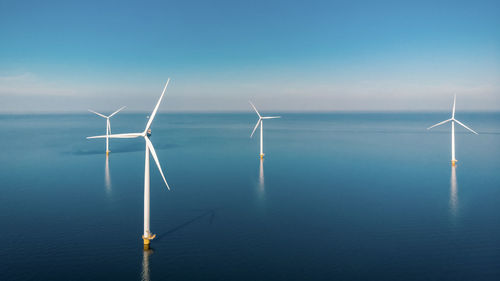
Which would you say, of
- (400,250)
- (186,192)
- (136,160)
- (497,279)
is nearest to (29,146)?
(136,160)

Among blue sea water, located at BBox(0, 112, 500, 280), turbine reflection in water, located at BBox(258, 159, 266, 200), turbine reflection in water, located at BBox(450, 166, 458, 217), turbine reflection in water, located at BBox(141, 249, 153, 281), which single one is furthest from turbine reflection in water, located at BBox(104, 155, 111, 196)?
turbine reflection in water, located at BBox(450, 166, 458, 217)

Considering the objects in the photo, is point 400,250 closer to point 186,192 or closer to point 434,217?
point 434,217

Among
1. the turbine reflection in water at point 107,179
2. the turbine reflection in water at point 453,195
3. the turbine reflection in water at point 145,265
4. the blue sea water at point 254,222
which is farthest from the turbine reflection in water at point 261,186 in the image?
the turbine reflection in water at point 453,195

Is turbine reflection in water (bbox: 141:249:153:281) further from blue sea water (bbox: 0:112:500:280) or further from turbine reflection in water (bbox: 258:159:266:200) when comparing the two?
turbine reflection in water (bbox: 258:159:266:200)

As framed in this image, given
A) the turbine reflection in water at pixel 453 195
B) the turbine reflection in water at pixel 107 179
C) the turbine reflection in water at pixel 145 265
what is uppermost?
the turbine reflection in water at pixel 107 179

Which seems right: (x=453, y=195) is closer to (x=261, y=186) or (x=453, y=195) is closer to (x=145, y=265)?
(x=261, y=186)

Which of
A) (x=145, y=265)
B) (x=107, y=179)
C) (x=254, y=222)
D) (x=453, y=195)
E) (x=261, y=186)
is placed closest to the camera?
(x=145, y=265)

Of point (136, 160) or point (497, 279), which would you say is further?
point (136, 160)

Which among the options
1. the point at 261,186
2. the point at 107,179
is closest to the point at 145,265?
the point at 261,186

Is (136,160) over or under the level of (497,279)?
over

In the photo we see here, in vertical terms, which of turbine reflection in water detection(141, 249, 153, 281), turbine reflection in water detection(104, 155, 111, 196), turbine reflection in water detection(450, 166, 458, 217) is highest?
turbine reflection in water detection(104, 155, 111, 196)

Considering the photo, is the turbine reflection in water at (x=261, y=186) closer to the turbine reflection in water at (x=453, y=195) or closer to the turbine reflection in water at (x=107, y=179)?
the turbine reflection in water at (x=107, y=179)
